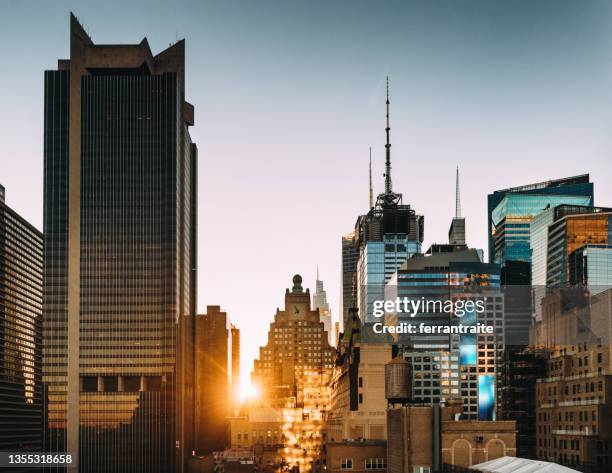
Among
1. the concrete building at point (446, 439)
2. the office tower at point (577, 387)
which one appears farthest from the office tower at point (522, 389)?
the concrete building at point (446, 439)

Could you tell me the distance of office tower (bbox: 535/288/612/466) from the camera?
10062 centimetres

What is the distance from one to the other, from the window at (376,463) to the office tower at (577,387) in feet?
70.6

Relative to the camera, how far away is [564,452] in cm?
10988

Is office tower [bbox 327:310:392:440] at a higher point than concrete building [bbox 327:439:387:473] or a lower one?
higher

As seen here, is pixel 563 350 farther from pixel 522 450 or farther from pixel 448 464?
pixel 448 464

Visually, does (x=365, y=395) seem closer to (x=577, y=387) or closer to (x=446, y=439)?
(x=577, y=387)

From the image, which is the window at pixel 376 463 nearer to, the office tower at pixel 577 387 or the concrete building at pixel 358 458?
the concrete building at pixel 358 458

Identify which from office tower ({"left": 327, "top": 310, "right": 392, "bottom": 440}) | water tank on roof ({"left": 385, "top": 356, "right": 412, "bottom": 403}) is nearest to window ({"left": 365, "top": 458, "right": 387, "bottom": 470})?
water tank on roof ({"left": 385, "top": 356, "right": 412, "bottom": 403})

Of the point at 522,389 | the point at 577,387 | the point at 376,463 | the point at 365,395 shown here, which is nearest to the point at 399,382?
the point at 376,463

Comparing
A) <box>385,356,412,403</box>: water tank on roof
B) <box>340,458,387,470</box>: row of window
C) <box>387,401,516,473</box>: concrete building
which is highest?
<box>385,356,412,403</box>: water tank on roof

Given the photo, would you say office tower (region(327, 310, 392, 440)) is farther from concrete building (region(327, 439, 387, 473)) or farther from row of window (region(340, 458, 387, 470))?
row of window (region(340, 458, 387, 470))

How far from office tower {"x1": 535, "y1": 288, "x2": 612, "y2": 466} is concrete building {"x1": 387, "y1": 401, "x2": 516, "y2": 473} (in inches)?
979

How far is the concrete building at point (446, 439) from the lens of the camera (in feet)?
257

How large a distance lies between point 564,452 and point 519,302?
84425 mm
